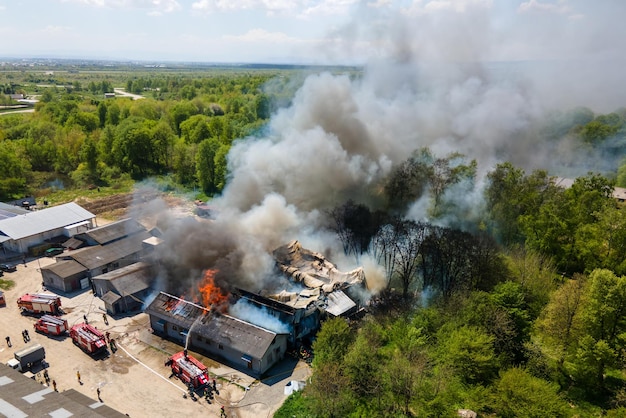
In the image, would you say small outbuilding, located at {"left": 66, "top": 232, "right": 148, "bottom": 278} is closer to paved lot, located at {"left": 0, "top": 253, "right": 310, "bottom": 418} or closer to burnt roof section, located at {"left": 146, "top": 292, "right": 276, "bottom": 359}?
paved lot, located at {"left": 0, "top": 253, "right": 310, "bottom": 418}

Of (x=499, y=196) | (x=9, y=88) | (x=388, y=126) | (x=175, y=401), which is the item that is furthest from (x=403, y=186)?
(x=9, y=88)

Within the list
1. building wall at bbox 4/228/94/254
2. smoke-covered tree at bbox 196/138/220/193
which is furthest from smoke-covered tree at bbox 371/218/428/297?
smoke-covered tree at bbox 196/138/220/193

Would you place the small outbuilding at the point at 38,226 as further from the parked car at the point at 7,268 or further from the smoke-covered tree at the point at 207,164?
the smoke-covered tree at the point at 207,164

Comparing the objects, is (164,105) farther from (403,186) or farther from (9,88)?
(9,88)

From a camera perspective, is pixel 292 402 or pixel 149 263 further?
pixel 149 263

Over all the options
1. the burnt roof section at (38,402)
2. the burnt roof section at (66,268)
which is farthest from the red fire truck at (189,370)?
the burnt roof section at (66,268)
